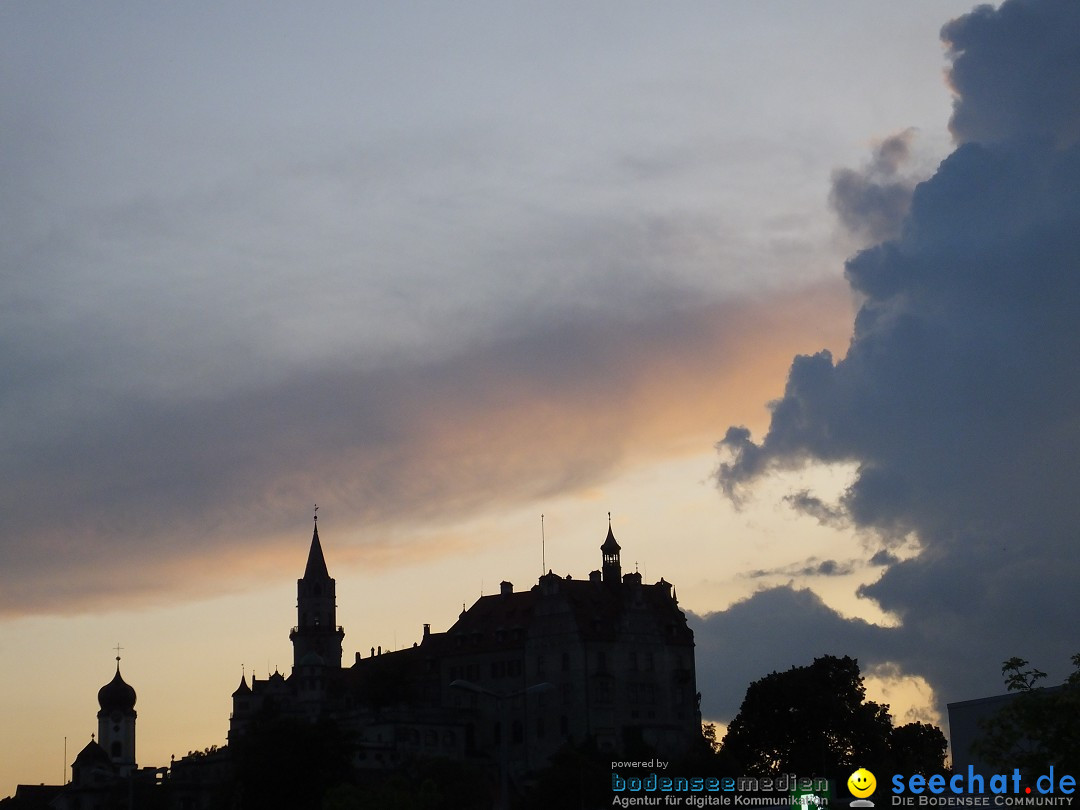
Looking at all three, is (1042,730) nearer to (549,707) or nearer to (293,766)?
(293,766)

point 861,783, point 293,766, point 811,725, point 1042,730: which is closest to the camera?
point 1042,730

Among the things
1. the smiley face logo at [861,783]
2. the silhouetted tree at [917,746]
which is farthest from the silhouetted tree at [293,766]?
the smiley face logo at [861,783]

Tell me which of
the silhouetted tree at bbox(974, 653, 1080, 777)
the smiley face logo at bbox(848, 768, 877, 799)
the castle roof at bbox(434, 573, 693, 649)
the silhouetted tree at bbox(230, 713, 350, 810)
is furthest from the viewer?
the castle roof at bbox(434, 573, 693, 649)

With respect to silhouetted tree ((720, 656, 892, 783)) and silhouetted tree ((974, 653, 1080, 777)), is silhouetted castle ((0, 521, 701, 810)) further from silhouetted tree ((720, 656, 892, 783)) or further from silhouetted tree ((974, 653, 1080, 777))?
silhouetted tree ((974, 653, 1080, 777))

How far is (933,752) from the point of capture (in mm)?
177625

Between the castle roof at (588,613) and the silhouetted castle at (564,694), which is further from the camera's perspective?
the castle roof at (588,613)

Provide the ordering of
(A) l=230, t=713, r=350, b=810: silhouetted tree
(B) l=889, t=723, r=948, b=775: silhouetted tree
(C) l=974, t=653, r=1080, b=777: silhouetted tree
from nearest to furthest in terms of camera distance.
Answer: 1. (C) l=974, t=653, r=1080, b=777: silhouetted tree
2. (A) l=230, t=713, r=350, b=810: silhouetted tree
3. (B) l=889, t=723, r=948, b=775: silhouetted tree

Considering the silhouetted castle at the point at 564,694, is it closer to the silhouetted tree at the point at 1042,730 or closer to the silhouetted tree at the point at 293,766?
the silhouetted tree at the point at 293,766

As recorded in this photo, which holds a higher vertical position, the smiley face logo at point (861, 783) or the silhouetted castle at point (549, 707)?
the silhouetted castle at point (549, 707)

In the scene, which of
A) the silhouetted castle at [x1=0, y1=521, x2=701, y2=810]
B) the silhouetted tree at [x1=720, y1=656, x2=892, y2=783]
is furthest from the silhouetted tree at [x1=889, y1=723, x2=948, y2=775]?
the silhouetted castle at [x1=0, y1=521, x2=701, y2=810]

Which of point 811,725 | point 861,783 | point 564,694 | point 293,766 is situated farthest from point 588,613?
point 861,783

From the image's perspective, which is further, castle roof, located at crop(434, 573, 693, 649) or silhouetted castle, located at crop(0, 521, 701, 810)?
castle roof, located at crop(434, 573, 693, 649)

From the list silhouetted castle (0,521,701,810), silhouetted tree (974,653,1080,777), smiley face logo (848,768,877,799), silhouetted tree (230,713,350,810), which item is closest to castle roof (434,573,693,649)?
silhouetted castle (0,521,701,810)

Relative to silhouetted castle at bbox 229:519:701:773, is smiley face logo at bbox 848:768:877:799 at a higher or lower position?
lower
